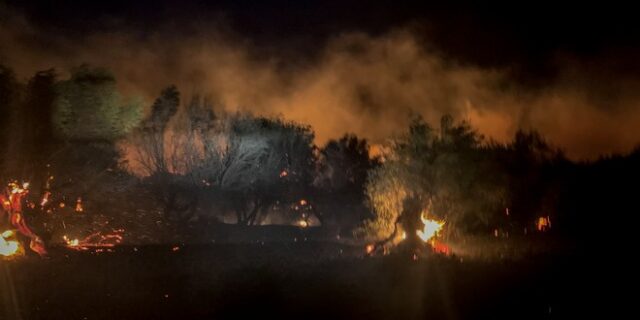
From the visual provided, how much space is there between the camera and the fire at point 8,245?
16297 mm

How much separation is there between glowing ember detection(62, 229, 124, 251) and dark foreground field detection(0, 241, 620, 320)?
12.6 feet

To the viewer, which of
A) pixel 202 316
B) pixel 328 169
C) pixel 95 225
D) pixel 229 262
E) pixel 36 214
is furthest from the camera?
pixel 328 169

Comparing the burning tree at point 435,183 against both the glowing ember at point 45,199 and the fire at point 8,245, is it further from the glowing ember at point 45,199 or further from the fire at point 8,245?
the glowing ember at point 45,199

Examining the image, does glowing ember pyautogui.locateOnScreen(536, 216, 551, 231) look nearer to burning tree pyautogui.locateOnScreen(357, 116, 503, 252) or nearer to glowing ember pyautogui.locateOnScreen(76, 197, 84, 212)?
burning tree pyautogui.locateOnScreen(357, 116, 503, 252)

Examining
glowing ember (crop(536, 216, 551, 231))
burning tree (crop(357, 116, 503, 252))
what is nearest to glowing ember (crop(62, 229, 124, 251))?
burning tree (crop(357, 116, 503, 252))

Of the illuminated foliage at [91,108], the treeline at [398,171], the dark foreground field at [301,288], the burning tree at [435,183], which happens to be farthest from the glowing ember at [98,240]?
the burning tree at [435,183]

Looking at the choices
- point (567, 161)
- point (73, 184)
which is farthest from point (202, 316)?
point (567, 161)

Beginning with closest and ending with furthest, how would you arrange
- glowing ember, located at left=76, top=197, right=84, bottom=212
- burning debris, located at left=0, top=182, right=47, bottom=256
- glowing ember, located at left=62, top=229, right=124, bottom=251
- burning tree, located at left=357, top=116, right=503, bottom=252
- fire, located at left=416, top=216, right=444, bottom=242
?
burning debris, located at left=0, top=182, right=47, bottom=256 < fire, located at left=416, top=216, right=444, bottom=242 < burning tree, located at left=357, top=116, right=503, bottom=252 < glowing ember, located at left=62, top=229, right=124, bottom=251 < glowing ember, located at left=76, top=197, right=84, bottom=212

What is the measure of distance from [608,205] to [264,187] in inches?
1028

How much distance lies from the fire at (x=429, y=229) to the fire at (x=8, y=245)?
40.0 feet

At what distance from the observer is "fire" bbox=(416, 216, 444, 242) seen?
1964cm

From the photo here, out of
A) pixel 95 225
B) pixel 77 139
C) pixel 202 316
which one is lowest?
pixel 202 316

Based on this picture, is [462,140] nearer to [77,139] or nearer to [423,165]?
[423,165]

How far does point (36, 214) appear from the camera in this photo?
21.4 metres
